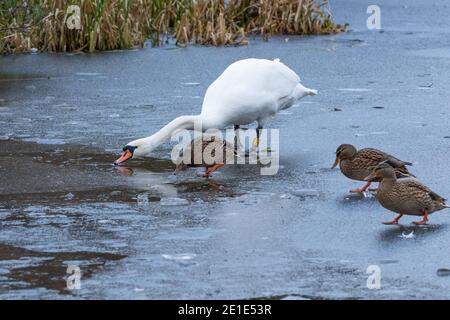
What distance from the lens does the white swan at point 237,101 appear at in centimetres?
1000

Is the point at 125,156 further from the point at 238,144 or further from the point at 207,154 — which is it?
the point at 238,144

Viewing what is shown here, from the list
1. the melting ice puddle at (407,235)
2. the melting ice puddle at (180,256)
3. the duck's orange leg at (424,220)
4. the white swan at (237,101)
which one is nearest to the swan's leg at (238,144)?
the white swan at (237,101)

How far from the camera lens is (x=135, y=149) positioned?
391 inches

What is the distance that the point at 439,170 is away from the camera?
31.5 feet

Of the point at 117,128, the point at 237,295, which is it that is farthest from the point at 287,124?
the point at 237,295

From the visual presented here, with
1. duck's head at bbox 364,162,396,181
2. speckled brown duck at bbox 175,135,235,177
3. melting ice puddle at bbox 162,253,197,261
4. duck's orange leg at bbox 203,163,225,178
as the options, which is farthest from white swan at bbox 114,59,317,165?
melting ice puddle at bbox 162,253,197,261

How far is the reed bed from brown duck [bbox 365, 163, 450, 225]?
908 cm

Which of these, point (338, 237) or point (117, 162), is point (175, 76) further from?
point (338, 237)

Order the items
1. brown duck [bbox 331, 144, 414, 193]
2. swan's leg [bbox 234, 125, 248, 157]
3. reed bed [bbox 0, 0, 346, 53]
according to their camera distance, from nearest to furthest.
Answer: brown duck [bbox 331, 144, 414, 193] → swan's leg [bbox 234, 125, 248, 157] → reed bed [bbox 0, 0, 346, 53]

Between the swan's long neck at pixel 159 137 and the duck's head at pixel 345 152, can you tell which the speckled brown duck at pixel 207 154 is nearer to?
the swan's long neck at pixel 159 137

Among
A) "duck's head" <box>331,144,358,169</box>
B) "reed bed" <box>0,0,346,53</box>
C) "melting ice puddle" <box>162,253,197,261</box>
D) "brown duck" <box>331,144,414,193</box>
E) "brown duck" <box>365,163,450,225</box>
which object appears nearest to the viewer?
"melting ice puddle" <box>162,253,197,261</box>

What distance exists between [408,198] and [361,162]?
1.38m

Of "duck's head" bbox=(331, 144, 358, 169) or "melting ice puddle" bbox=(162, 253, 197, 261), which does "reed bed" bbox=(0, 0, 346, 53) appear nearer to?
"duck's head" bbox=(331, 144, 358, 169)

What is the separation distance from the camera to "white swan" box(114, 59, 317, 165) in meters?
10.0
